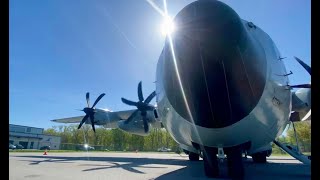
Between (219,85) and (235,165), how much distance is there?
2825 millimetres

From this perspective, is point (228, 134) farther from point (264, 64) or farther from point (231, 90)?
point (264, 64)

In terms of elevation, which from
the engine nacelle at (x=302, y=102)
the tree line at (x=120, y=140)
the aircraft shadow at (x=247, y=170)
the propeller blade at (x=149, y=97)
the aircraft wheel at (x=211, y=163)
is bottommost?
the tree line at (x=120, y=140)

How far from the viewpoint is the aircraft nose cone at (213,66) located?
6.30 metres

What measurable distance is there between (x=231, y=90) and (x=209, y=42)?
4.61 ft

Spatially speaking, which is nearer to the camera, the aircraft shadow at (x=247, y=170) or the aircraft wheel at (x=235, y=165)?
the aircraft wheel at (x=235, y=165)

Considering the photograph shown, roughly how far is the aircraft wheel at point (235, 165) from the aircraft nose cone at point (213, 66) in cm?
141

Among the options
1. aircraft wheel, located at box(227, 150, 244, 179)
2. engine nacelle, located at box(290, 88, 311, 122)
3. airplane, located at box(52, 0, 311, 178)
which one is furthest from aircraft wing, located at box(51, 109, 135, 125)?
aircraft wheel, located at box(227, 150, 244, 179)

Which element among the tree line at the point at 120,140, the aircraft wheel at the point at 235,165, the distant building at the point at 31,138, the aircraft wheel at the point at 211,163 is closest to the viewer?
the aircraft wheel at the point at 235,165

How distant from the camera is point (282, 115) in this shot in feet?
30.2

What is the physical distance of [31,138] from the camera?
84.9 meters

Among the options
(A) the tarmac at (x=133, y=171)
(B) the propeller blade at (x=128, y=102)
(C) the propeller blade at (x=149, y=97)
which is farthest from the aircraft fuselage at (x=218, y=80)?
(C) the propeller blade at (x=149, y=97)

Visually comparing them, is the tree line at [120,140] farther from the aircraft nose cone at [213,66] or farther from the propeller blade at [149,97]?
the aircraft nose cone at [213,66]
